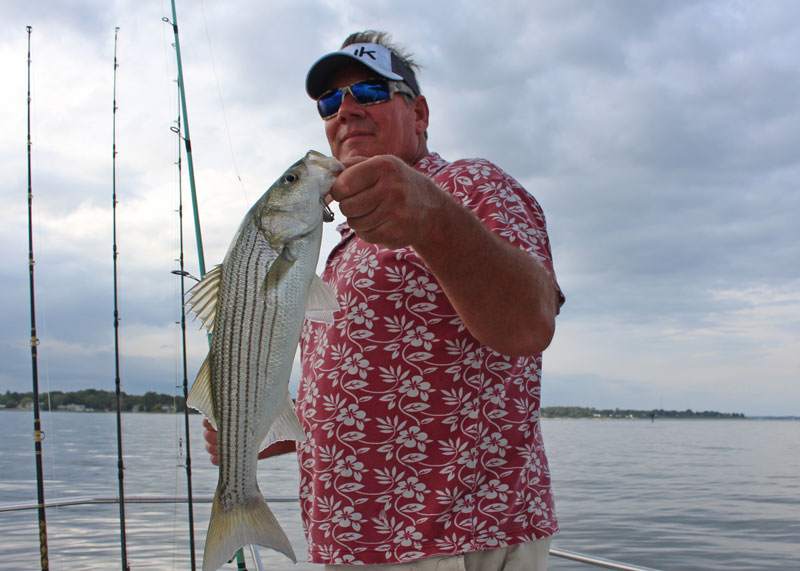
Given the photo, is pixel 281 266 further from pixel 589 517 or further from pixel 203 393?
pixel 589 517

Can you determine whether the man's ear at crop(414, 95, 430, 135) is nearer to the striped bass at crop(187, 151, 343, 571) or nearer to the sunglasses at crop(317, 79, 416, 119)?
the sunglasses at crop(317, 79, 416, 119)

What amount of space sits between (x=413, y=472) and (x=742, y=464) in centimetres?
3116

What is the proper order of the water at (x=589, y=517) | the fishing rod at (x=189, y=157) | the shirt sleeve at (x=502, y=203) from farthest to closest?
the water at (x=589, y=517) < the fishing rod at (x=189, y=157) < the shirt sleeve at (x=502, y=203)

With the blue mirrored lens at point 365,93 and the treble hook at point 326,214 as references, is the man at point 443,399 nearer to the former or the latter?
the treble hook at point 326,214

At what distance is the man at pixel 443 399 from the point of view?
5.81 ft

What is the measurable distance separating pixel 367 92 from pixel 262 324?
1.35 m

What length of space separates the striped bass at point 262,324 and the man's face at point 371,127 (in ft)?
2.93

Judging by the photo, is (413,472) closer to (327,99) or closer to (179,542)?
(327,99)

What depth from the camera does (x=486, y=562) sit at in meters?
1.90

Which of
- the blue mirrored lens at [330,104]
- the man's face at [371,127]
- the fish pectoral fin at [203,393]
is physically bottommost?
the fish pectoral fin at [203,393]

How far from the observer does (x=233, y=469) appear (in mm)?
1730

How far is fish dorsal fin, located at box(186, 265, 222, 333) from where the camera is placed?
1855 millimetres

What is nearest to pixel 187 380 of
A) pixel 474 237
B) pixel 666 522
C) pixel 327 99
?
pixel 327 99

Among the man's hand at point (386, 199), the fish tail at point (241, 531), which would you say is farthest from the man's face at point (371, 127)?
the fish tail at point (241, 531)
